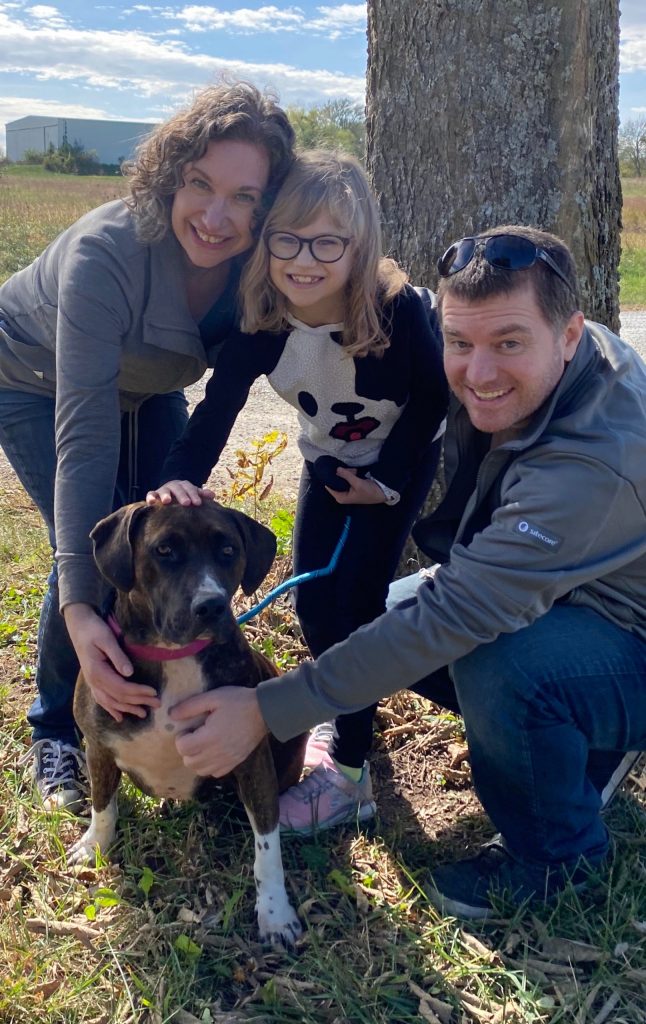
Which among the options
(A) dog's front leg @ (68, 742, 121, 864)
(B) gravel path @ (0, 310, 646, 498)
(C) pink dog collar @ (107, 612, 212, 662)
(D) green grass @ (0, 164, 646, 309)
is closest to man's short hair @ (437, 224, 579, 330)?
(C) pink dog collar @ (107, 612, 212, 662)

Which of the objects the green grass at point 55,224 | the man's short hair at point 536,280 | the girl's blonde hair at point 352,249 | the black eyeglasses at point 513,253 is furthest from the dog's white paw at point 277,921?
the green grass at point 55,224

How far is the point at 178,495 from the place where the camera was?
113 inches

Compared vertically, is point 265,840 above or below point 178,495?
below

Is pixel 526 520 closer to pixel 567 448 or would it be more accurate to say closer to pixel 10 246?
pixel 567 448

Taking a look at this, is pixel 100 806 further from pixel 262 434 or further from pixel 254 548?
pixel 262 434

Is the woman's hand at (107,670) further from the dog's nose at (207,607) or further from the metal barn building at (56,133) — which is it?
the metal barn building at (56,133)

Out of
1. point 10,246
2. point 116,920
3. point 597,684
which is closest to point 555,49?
point 597,684

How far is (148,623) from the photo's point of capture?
289cm

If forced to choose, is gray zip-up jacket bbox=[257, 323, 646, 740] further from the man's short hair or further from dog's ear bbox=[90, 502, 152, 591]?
dog's ear bbox=[90, 502, 152, 591]

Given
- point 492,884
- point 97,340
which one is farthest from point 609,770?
point 97,340

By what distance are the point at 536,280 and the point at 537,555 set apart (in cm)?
78

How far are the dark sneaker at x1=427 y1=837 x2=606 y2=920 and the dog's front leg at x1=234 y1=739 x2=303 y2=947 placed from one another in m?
0.48

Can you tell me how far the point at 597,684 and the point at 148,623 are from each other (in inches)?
54.8

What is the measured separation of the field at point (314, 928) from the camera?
2535 mm
